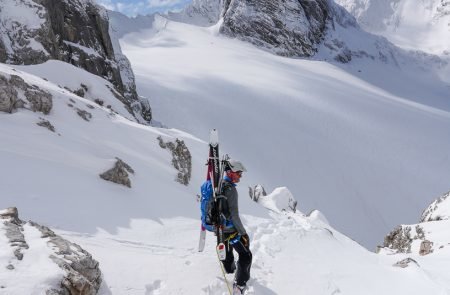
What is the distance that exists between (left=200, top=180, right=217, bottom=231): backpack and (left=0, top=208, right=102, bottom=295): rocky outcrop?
2014mm

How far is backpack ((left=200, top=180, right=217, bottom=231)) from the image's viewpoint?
6.84 m

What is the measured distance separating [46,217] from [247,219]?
22.4 ft

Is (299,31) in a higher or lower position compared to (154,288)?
lower

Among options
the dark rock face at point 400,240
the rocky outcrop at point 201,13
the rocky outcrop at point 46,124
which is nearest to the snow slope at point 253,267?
the rocky outcrop at point 46,124

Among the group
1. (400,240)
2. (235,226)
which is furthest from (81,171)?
(400,240)

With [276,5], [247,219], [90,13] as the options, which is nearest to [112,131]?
[247,219]

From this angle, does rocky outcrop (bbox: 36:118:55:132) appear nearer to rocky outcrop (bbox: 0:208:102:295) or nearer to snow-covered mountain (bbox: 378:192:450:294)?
rocky outcrop (bbox: 0:208:102:295)

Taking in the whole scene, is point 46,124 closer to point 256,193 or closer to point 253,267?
point 253,267

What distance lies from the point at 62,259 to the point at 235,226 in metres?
2.77

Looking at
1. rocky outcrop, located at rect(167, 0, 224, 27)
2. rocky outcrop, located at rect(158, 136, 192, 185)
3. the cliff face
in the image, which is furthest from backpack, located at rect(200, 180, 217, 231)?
rocky outcrop, located at rect(167, 0, 224, 27)

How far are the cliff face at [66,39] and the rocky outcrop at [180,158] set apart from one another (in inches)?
448

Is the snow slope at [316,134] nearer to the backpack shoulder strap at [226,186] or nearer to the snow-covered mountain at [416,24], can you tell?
the backpack shoulder strap at [226,186]

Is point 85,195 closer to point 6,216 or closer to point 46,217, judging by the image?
point 46,217

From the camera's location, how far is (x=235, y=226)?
6.76 metres
